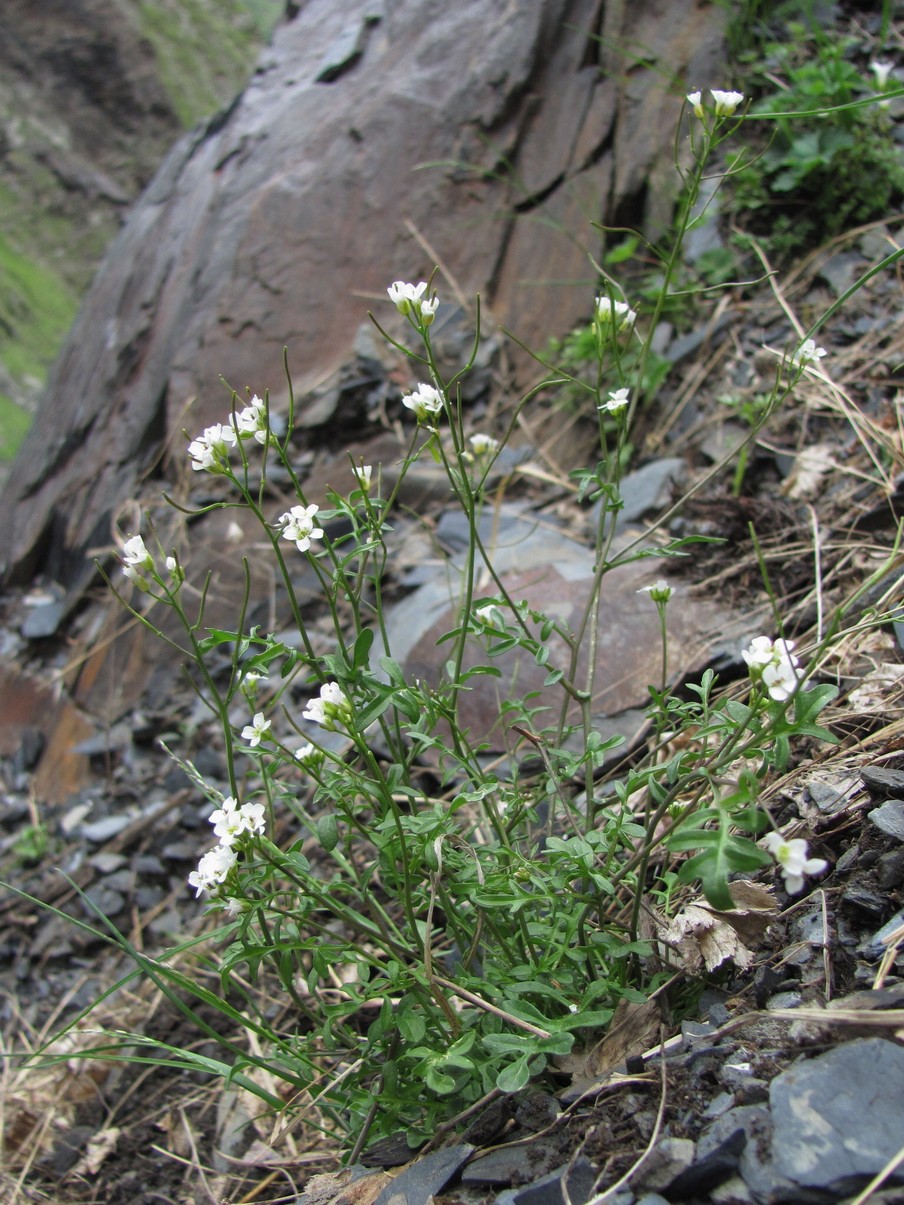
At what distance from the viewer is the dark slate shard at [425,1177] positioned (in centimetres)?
125

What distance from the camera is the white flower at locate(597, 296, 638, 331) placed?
1.53 m

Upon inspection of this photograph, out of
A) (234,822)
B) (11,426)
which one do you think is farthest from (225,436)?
(11,426)

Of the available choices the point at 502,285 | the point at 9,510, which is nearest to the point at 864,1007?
the point at 502,285

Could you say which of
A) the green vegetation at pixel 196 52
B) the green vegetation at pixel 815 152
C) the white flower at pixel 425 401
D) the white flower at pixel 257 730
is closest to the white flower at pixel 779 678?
the white flower at pixel 425 401

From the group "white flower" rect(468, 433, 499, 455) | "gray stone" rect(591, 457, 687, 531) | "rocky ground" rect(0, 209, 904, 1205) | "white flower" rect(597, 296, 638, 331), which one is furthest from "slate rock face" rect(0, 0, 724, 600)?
"white flower" rect(597, 296, 638, 331)

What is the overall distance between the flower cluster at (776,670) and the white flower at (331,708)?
54 cm

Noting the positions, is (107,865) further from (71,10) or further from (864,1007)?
(71,10)

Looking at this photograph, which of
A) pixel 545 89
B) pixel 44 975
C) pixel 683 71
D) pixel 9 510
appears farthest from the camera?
pixel 9 510

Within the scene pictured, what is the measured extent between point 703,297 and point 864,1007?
8.58 ft

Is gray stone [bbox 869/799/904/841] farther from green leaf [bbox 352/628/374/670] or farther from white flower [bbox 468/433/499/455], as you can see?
white flower [bbox 468/433/499/455]

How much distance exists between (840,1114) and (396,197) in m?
3.69

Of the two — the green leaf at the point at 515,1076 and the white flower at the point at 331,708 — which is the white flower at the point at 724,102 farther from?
the green leaf at the point at 515,1076

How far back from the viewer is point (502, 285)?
145 inches

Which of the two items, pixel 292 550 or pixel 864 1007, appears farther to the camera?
pixel 292 550
